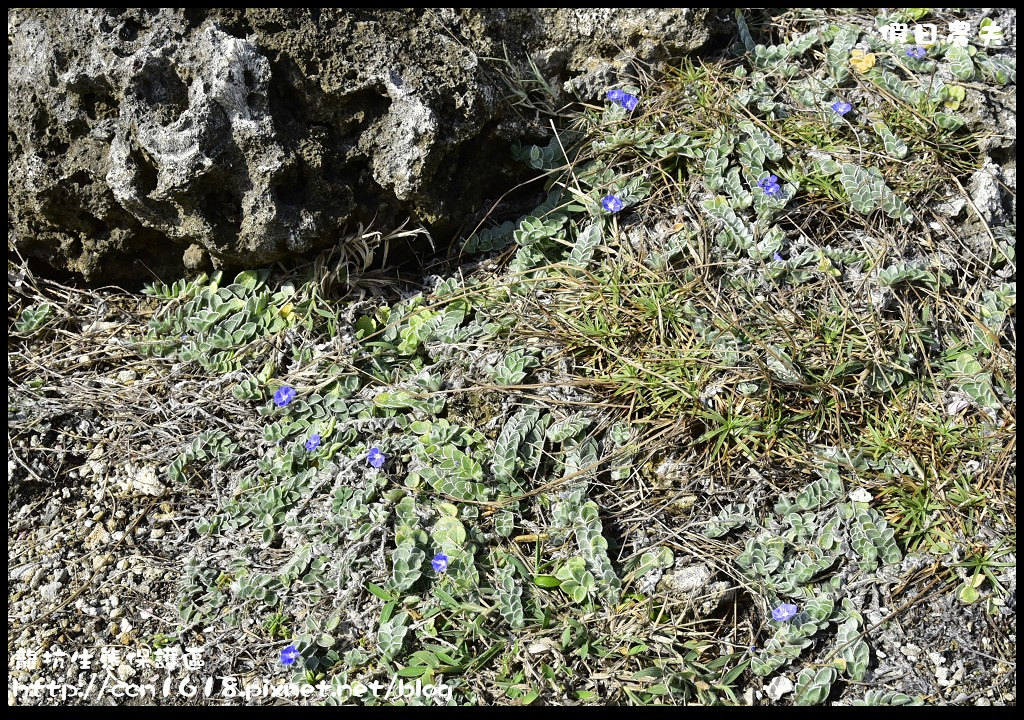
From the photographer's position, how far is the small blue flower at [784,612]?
7.50 ft

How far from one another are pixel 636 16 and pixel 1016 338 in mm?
1779

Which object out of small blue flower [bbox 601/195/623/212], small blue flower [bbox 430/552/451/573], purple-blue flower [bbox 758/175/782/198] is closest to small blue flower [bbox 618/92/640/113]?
small blue flower [bbox 601/195/623/212]

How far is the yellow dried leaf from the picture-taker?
327 centimetres

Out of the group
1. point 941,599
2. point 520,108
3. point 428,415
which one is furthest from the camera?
point 520,108

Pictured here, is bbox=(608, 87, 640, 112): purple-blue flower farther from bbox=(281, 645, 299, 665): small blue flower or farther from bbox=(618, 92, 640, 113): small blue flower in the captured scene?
bbox=(281, 645, 299, 665): small blue flower

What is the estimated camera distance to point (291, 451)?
272cm

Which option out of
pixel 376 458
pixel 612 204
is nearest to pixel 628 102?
pixel 612 204

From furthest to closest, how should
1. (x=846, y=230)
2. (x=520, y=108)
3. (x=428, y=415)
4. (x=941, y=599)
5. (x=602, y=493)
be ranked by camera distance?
(x=520, y=108) → (x=846, y=230) → (x=428, y=415) → (x=602, y=493) → (x=941, y=599)

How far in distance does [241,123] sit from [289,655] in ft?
5.43

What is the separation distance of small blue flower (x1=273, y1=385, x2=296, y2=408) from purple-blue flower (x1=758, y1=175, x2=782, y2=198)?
1.74 m

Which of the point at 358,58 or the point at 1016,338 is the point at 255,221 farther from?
the point at 1016,338

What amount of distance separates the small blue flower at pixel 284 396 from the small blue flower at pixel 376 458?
36 cm

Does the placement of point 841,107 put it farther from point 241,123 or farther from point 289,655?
point 289,655

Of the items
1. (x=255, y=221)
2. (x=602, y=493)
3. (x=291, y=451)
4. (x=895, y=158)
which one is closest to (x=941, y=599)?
(x=602, y=493)
